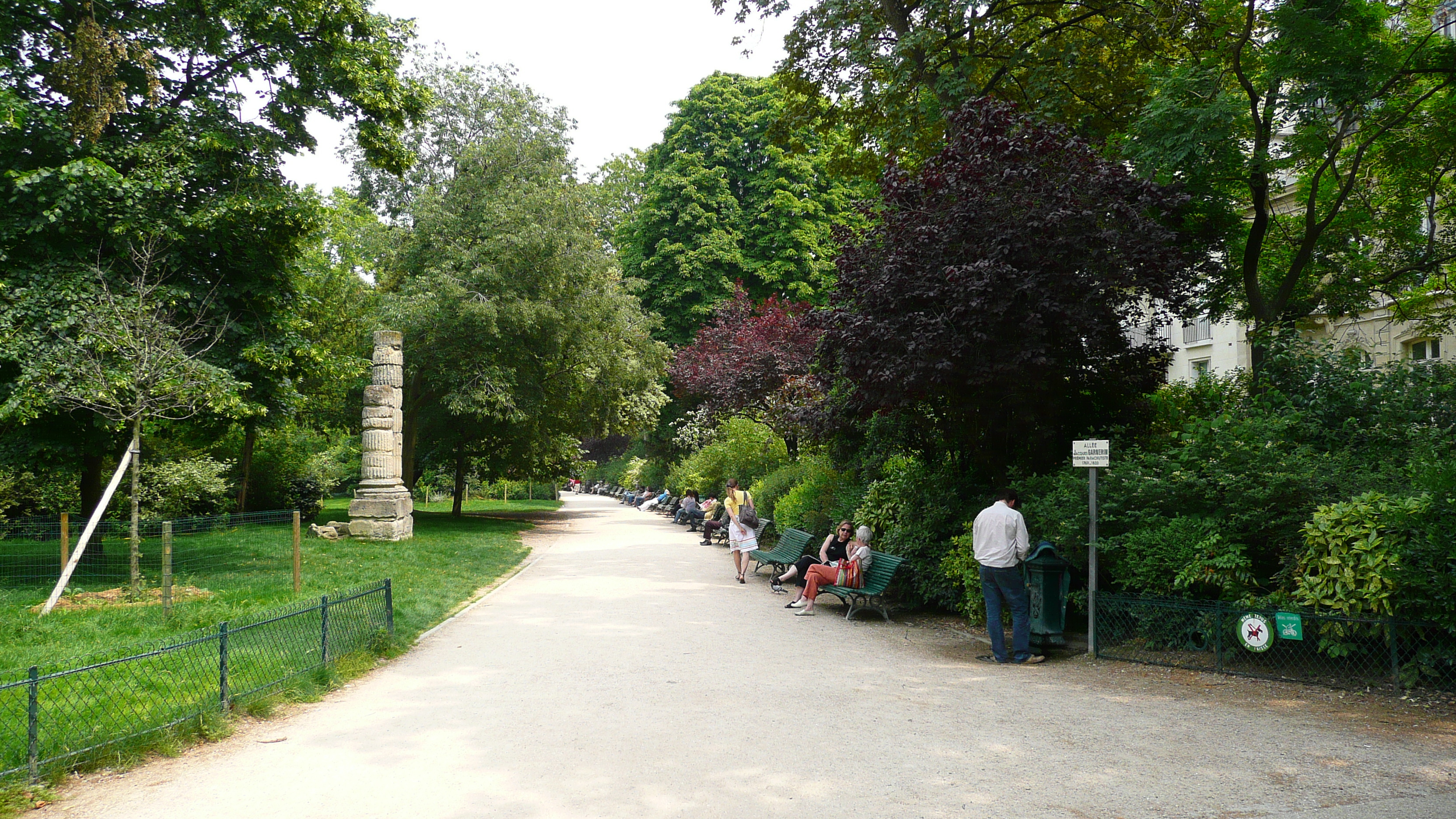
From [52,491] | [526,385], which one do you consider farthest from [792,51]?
[52,491]

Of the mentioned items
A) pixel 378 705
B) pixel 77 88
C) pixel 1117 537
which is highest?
pixel 77 88

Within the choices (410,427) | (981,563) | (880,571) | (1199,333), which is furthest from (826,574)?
(1199,333)

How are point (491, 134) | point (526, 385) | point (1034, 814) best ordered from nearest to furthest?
point (1034, 814), point (526, 385), point (491, 134)

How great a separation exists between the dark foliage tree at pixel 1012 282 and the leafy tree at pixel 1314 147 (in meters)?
1.26

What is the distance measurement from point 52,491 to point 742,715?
813 inches

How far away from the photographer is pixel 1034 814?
440 cm

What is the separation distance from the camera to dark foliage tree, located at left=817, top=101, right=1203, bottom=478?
9188 millimetres

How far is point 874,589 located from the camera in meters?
10.7

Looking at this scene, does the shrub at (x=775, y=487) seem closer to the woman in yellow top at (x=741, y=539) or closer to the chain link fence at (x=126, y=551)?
the woman in yellow top at (x=741, y=539)

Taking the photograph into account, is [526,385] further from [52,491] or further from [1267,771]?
[1267,771]

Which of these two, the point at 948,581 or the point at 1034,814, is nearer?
the point at 1034,814

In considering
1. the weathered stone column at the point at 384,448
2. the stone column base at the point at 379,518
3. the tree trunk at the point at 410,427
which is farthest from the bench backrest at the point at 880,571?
the tree trunk at the point at 410,427

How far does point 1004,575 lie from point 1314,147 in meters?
7.84

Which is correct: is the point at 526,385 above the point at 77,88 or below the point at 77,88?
below
